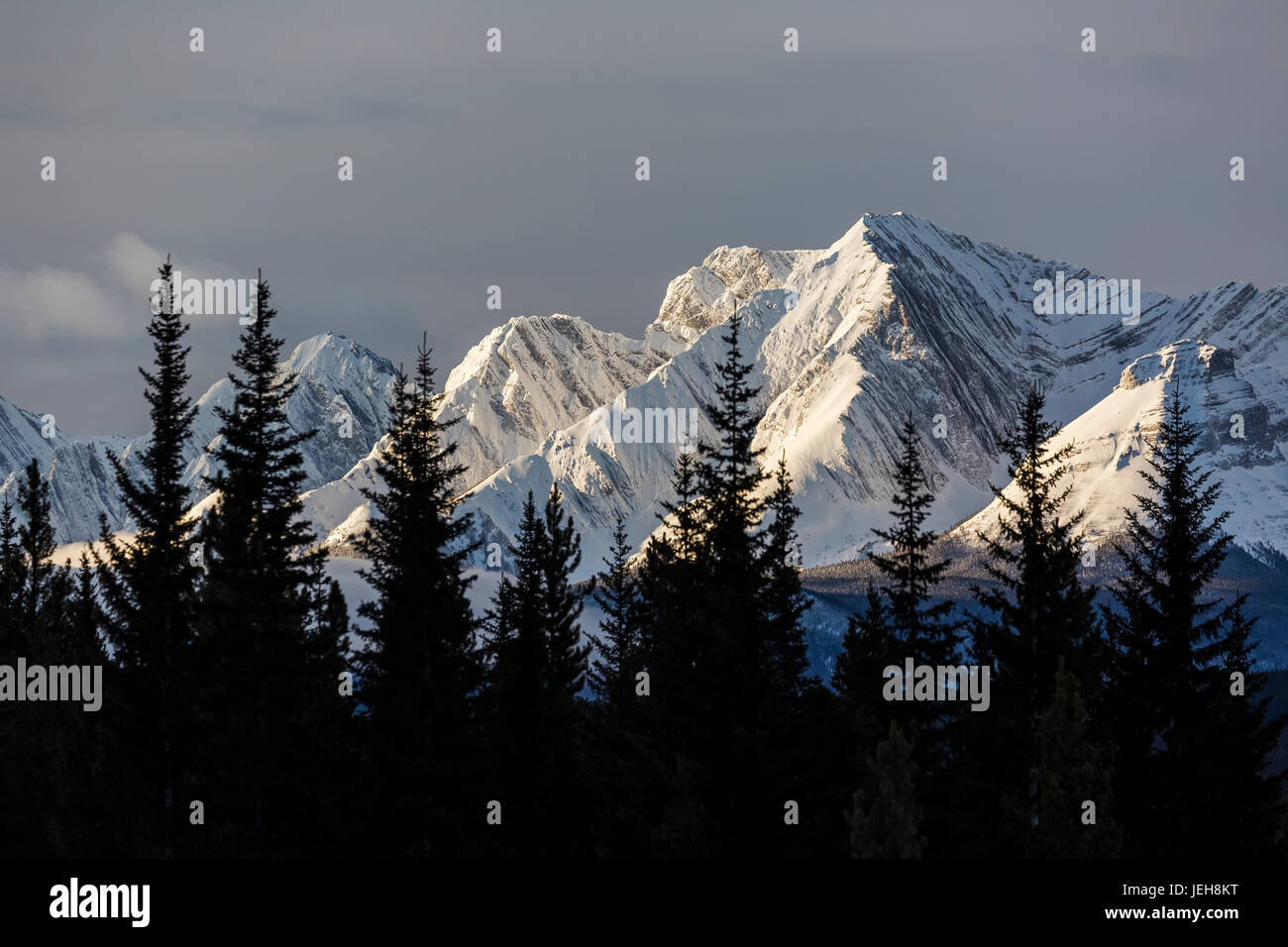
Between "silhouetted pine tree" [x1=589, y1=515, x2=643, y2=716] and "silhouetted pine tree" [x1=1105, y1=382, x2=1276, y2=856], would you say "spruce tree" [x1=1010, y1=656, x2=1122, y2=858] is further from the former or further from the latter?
"silhouetted pine tree" [x1=589, y1=515, x2=643, y2=716]

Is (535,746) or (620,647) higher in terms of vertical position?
(620,647)

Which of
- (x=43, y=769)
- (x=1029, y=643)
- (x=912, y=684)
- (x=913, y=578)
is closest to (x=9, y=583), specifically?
(x=43, y=769)

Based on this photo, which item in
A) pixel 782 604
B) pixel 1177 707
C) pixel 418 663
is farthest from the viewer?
pixel 1177 707

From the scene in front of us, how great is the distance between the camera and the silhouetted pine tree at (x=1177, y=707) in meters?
49.7

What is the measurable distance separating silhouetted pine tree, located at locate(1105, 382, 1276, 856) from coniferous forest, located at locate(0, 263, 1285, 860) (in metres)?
0.09

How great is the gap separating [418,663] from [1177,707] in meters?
22.9

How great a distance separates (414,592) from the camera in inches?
1898

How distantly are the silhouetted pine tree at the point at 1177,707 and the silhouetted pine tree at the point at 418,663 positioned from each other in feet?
62.7

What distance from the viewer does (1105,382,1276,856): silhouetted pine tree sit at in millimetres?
49719

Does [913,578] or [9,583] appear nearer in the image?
[913,578]

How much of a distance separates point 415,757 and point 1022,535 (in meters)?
20.1

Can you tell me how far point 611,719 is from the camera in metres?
55.9

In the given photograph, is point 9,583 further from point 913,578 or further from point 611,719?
point 913,578
